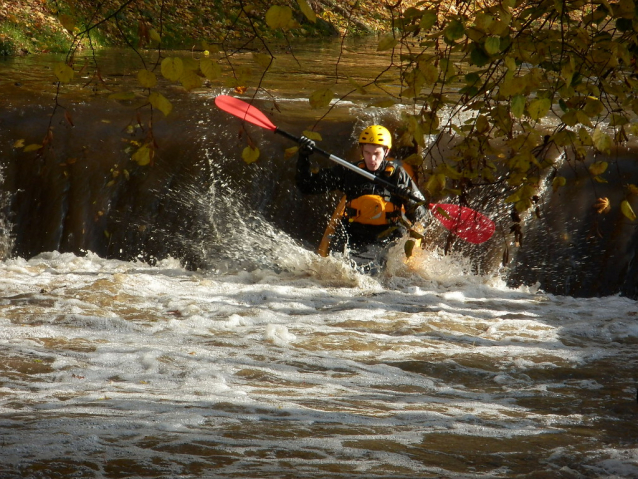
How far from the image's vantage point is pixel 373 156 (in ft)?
22.5

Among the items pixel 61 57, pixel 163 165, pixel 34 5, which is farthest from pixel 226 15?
pixel 163 165

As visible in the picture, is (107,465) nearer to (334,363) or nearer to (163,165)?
(334,363)

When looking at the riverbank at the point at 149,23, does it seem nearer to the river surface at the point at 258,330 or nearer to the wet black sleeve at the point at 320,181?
the river surface at the point at 258,330

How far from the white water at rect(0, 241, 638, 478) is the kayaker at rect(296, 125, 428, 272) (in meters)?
0.26

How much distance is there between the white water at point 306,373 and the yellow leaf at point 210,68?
1.41 metres

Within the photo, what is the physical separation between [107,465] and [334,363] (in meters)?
2.12

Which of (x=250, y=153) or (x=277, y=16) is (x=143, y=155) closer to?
(x=250, y=153)

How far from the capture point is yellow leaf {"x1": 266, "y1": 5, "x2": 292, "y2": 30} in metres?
1.99

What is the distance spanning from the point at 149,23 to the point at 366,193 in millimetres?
11454

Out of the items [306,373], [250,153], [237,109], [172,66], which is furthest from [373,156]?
[172,66]

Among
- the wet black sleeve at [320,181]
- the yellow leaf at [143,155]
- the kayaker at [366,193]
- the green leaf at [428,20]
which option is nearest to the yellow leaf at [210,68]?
the yellow leaf at [143,155]

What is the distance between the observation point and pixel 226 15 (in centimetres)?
2011

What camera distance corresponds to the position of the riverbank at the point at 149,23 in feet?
48.5

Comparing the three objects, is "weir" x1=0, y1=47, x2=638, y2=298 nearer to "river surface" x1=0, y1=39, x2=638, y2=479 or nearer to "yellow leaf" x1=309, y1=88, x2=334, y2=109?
"river surface" x1=0, y1=39, x2=638, y2=479
